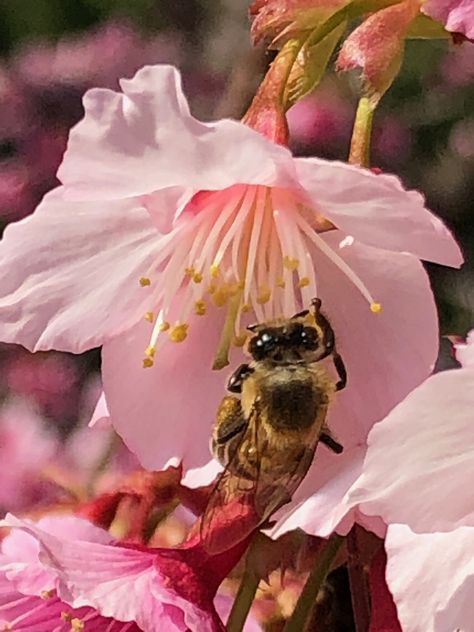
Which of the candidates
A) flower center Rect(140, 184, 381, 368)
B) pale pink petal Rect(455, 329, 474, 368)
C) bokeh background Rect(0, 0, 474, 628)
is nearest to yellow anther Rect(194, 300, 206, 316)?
flower center Rect(140, 184, 381, 368)

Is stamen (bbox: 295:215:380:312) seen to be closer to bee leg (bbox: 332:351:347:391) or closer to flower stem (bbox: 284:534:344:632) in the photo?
bee leg (bbox: 332:351:347:391)

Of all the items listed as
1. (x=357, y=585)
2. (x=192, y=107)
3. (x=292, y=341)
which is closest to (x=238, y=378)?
(x=292, y=341)

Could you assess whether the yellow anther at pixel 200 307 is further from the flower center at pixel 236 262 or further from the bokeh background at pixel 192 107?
the bokeh background at pixel 192 107

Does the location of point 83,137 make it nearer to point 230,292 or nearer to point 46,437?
point 230,292

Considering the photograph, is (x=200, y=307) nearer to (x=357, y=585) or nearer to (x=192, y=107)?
(x=357, y=585)

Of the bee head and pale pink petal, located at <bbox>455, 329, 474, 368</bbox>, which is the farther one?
the bee head

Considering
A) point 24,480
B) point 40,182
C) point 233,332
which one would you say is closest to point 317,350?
point 233,332

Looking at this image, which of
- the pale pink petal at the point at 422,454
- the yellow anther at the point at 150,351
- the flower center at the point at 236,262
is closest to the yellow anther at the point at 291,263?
the flower center at the point at 236,262
